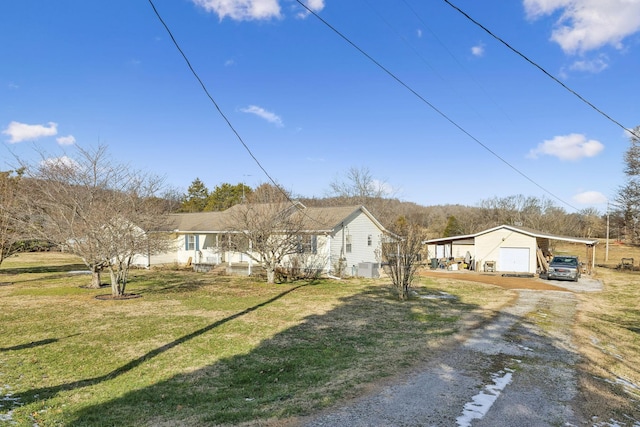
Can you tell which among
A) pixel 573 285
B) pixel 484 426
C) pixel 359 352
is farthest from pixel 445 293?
pixel 484 426

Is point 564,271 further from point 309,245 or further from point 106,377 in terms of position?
point 106,377

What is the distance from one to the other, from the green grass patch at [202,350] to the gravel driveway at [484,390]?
53 cm

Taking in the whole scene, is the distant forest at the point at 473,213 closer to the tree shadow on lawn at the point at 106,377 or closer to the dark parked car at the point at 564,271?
the dark parked car at the point at 564,271

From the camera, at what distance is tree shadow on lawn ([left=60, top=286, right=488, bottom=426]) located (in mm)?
5266

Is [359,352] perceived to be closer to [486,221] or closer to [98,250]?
[98,250]

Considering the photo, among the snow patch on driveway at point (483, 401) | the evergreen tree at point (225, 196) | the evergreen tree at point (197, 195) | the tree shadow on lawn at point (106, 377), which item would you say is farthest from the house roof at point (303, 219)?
the evergreen tree at point (197, 195)

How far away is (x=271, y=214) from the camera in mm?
20812

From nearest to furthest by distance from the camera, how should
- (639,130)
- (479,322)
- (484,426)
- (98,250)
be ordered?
(484,426)
(479,322)
(98,250)
(639,130)

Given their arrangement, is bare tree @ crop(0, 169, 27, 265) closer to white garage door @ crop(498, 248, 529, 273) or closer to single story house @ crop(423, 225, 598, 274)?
single story house @ crop(423, 225, 598, 274)

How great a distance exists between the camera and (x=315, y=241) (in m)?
23.8

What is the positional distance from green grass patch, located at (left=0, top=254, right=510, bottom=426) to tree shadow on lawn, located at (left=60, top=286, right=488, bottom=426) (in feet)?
0.09

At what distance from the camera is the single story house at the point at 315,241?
2298 cm

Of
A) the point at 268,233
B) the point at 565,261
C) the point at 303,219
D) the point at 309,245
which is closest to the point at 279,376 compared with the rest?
the point at 268,233

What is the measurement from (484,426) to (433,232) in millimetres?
55657
